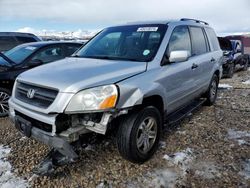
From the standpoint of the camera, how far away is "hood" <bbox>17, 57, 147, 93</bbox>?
9.49 ft

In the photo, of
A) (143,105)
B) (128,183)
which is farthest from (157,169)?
(143,105)

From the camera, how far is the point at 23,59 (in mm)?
5781

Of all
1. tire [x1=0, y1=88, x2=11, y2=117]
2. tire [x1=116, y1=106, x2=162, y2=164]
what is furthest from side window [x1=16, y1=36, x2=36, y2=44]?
tire [x1=116, y1=106, x2=162, y2=164]

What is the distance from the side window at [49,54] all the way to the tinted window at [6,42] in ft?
11.5

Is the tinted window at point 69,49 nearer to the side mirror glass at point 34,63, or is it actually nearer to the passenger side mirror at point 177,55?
the side mirror glass at point 34,63

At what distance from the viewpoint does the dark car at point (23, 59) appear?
5.41 meters

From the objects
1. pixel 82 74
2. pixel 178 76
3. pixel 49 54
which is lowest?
pixel 49 54

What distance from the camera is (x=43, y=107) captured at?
9.68 feet

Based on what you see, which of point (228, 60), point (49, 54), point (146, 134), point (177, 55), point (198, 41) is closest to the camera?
point (146, 134)

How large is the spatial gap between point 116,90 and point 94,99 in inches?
10.5

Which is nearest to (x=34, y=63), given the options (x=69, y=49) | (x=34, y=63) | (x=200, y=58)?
(x=34, y=63)

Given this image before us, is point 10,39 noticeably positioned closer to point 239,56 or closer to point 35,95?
point 35,95

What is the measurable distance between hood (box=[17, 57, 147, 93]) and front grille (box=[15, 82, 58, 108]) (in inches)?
2.7

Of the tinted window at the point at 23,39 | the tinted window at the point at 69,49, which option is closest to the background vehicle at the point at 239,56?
the tinted window at the point at 69,49
